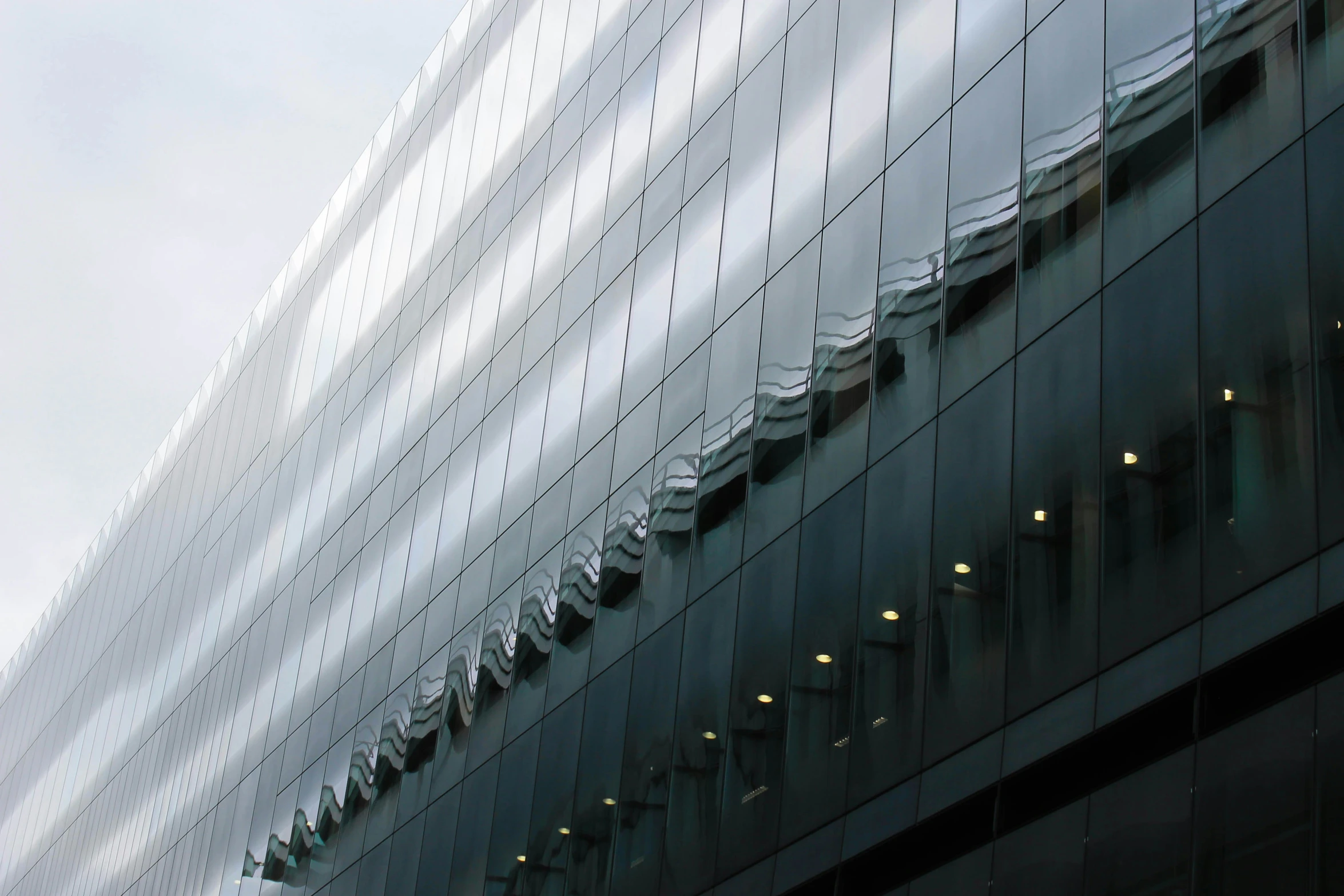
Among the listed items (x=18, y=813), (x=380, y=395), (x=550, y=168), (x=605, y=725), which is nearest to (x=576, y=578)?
(x=605, y=725)

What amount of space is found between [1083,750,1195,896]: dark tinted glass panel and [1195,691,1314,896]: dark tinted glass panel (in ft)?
0.63

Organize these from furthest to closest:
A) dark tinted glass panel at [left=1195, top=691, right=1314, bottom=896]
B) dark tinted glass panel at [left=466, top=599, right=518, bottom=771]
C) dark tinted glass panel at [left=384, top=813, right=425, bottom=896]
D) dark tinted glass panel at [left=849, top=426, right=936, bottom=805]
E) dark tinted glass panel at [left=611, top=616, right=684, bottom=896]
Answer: dark tinted glass panel at [left=384, top=813, right=425, bottom=896] < dark tinted glass panel at [left=466, top=599, right=518, bottom=771] < dark tinted glass panel at [left=611, top=616, right=684, bottom=896] < dark tinted glass panel at [left=849, top=426, right=936, bottom=805] < dark tinted glass panel at [left=1195, top=691, right=1314, bottom=896]

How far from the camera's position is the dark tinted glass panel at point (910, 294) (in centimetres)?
1995

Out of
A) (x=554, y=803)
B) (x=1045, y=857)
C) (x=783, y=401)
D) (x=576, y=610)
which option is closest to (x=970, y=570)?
(x=1045, y=857)

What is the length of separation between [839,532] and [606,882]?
7.46 meters

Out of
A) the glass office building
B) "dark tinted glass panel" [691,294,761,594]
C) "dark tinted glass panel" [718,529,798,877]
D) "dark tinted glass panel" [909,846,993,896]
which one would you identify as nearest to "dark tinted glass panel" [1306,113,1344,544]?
the glass office building

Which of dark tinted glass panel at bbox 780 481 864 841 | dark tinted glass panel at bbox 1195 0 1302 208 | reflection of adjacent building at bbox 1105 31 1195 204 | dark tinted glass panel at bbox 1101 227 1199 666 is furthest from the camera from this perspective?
dark tinted glass panel at bbox 780 481 864 841

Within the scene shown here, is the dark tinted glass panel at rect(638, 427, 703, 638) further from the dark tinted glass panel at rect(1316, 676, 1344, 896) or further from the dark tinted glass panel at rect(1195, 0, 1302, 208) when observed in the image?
the dark tinted glass panel at rect(1316, 676, 1344, 896)

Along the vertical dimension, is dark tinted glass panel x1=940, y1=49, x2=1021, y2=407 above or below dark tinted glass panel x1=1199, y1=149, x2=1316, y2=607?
above

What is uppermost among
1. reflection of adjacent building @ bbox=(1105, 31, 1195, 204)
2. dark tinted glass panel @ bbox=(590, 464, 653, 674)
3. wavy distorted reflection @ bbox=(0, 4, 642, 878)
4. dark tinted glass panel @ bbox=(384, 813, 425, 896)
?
wavy distorted reflection @ bbox=(0, 4, 642, 878)

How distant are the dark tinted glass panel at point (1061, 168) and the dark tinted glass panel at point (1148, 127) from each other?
25 cm

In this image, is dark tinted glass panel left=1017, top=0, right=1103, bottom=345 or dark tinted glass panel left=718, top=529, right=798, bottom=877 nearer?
dark tinted glass panel left=1017, top=0, right=1103, bottom=345

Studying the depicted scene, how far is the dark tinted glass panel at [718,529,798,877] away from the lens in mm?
21016

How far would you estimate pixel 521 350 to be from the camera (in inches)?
1394
